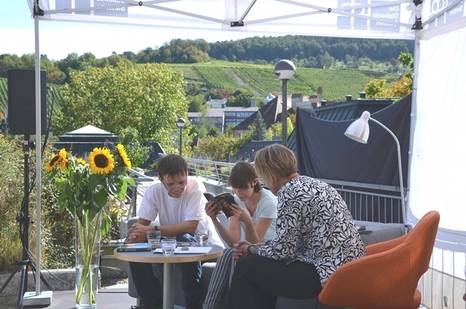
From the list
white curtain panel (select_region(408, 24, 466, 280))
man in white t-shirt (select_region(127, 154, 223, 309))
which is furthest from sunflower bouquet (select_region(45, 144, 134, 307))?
white curtain panel (select_region(408, 24, 466, 280))

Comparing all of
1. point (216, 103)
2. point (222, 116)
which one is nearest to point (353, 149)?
point (222, 116)

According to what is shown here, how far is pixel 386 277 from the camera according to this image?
301cm

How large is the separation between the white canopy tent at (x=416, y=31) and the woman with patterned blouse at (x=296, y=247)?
119 centimetres

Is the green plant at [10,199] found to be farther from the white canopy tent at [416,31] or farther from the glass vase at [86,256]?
the glass vase at [86,256]

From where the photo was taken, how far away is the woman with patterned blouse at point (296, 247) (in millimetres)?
2887

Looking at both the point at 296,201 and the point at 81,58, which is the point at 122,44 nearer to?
the point at 81,58

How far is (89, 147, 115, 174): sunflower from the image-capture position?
3771mm

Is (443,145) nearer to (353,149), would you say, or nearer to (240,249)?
(240,249)

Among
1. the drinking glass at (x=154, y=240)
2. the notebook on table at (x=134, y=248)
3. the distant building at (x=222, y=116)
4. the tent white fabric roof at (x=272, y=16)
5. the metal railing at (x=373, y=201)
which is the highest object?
the tent white fabric roof at (x=272, y=16)

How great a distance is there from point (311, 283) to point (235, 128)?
5321cm

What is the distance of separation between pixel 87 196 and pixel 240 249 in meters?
1.24

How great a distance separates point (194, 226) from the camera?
3883 mm

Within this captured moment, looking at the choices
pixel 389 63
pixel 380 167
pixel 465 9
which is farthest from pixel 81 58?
pixel 465 9

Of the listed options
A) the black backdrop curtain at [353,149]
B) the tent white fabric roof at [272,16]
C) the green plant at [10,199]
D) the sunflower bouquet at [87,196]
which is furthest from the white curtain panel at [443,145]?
the green plant at [10,199]
